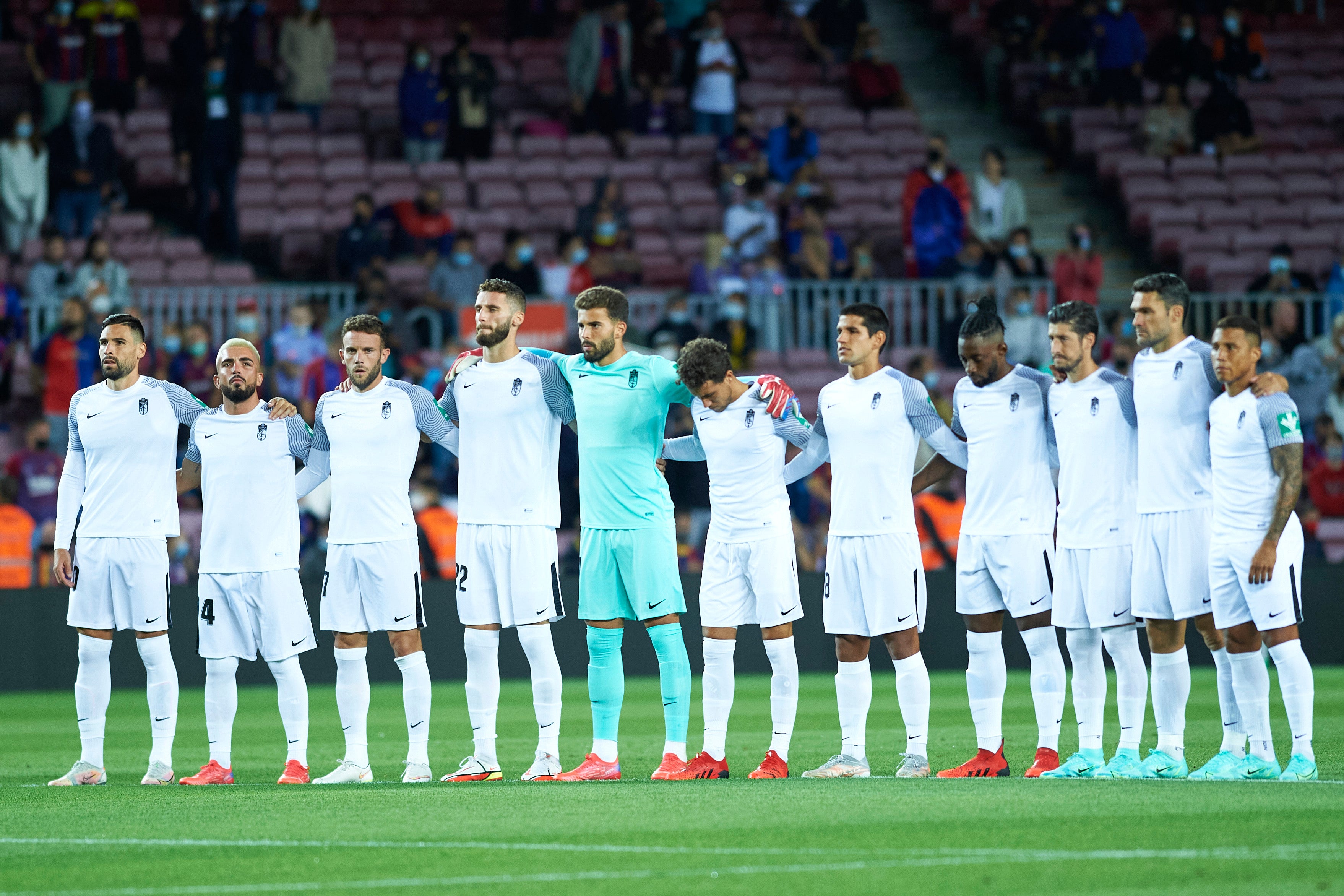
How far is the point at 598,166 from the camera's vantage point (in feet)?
81.6

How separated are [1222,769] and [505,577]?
3803mm

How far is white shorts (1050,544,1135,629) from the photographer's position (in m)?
9.75

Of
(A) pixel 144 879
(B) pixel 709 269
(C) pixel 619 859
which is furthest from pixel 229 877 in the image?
(B) pixel 709 269

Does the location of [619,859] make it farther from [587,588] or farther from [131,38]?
[131,38]

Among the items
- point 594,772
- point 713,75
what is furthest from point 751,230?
point 594,772

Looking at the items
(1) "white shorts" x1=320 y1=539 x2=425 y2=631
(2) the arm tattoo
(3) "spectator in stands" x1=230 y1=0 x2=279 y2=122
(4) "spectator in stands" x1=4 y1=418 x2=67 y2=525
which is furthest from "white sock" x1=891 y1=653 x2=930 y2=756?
(3) "spectator in stands" x1=230 y1=0 x2=279 y2=122

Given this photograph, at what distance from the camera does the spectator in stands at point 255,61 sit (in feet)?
75.3

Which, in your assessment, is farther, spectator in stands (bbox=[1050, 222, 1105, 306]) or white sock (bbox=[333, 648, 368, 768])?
spectator in stands (bbox=[1050, 222, 1105, 306])

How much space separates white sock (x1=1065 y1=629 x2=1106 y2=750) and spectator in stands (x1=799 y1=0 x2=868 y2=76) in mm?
18599

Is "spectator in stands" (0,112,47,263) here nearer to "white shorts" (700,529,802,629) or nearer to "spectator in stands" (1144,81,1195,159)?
"white shorts" (700,529,802,629)

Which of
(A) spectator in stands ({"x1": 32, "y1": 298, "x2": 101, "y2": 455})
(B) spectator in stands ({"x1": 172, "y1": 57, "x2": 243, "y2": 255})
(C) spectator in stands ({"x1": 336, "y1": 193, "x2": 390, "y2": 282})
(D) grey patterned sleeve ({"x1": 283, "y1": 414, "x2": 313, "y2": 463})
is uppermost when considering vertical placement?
(B) spectator in stands ({"x1": 172, "y1": 57, "x2": 243, "y2": 255})

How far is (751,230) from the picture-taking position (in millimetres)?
22734

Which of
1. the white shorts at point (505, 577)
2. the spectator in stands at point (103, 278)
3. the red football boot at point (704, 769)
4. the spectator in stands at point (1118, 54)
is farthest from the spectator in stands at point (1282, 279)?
the white shorts at point (505, 577)

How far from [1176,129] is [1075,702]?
18.1 metres
